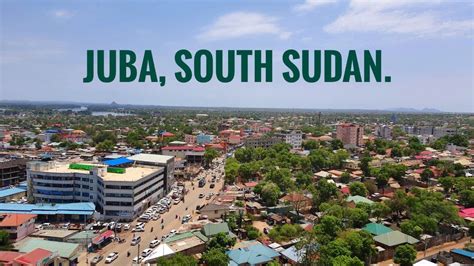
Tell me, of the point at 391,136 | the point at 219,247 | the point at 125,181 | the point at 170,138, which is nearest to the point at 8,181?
the point at 125,181

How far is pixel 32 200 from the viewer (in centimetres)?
2028

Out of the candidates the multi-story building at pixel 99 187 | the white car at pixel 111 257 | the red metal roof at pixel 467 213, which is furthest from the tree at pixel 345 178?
the white car at pixel 111 257

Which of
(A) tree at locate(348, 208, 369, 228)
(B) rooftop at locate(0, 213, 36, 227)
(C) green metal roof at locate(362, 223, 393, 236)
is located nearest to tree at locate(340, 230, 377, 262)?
(C) green metal roof at locate(362, 223, 393, 236)

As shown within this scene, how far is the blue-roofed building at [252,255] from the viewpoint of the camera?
1259 centimetres

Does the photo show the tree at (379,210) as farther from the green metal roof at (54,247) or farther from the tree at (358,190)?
the green metal roof at (54,247)

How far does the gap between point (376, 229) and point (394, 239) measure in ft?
3.90

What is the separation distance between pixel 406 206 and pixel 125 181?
13598 mm

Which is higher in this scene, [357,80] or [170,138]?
[357,80]

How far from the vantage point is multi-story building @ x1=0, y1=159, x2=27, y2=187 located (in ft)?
78.0

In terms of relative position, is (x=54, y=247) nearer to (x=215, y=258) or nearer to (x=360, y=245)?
(x=215, y=258)

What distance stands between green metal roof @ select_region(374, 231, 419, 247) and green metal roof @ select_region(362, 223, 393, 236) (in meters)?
0.54

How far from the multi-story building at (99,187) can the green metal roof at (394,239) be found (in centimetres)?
1118

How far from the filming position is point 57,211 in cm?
1739

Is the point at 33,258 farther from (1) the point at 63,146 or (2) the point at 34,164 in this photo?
(1) the point at 63,146
